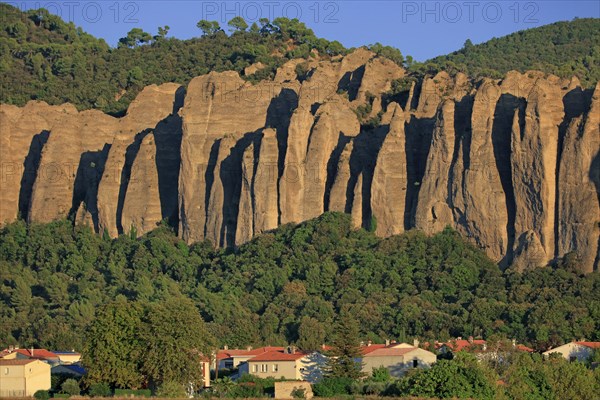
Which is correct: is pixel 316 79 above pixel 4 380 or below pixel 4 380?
above

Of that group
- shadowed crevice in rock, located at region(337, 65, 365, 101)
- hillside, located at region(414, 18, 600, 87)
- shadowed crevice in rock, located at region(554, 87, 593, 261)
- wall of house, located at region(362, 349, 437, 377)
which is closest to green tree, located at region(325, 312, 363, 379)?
wall of house, located at region(362, 349, 437, 377)

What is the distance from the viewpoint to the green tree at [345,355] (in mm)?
72438

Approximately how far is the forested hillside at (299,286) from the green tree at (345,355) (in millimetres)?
6193

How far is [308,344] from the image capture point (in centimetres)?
8119

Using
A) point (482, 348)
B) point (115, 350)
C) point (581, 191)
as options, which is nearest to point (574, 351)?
point (482, 348)

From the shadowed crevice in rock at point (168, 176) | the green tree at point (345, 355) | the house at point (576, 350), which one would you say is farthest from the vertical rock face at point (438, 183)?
the green tree at point (345, 355)

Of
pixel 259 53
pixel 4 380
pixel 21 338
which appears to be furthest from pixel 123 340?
pixel 259 53

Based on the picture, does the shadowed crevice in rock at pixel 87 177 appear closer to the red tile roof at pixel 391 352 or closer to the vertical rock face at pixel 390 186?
the vertical rock face at pixel 390 186

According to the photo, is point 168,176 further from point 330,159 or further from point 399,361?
point 399,361

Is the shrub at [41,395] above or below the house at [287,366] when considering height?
below

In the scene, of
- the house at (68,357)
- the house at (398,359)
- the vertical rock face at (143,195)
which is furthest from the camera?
the vertical rock face at (143,195)

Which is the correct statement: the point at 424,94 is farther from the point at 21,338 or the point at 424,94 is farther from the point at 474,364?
the point at 474,364

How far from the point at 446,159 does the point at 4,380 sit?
2674cm

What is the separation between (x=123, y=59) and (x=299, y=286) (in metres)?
38.1
